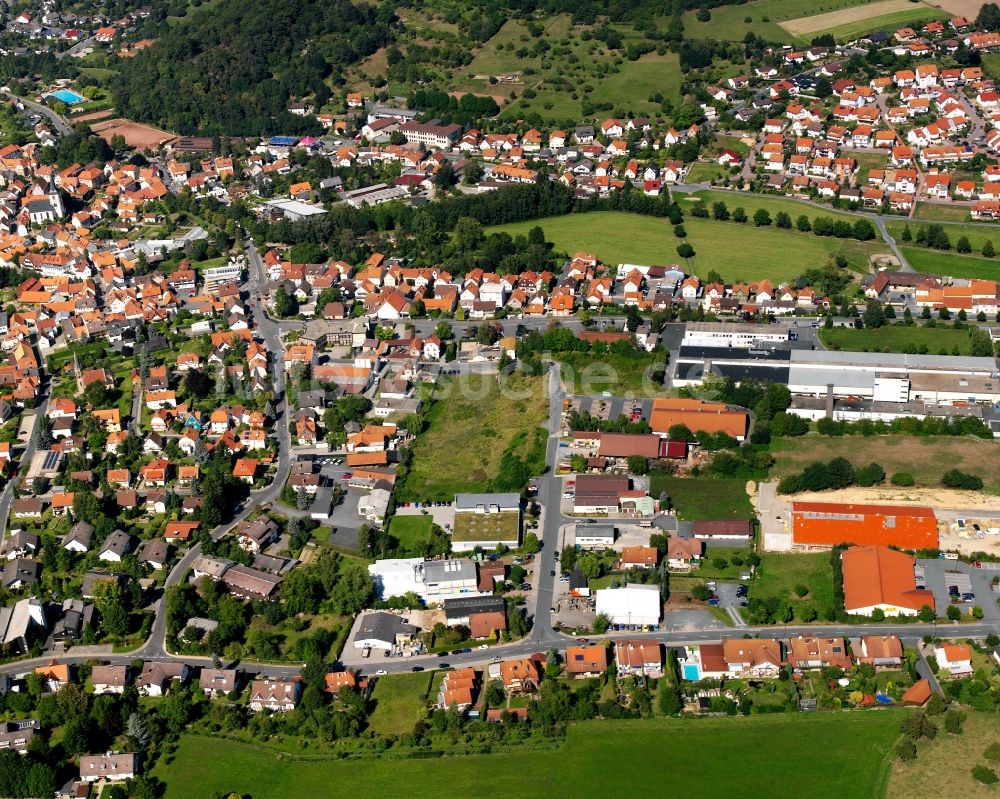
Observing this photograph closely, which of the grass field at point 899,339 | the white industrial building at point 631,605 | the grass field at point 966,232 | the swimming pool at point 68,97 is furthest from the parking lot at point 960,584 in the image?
the swimming pool at point 68,97

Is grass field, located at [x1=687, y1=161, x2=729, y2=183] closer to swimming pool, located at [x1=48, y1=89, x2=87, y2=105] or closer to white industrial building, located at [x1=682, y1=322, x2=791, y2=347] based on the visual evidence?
white industrial building, located at [x1=682, y1=322, x2=791, y2=347]

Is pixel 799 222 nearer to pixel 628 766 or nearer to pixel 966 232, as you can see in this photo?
pixel 966 232

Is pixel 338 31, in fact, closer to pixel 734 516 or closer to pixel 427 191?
pixel 427 191

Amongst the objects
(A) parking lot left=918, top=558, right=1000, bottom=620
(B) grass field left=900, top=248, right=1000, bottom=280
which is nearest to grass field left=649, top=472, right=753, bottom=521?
(A) parking lot left=918, top=558, right=1000, bottom=620

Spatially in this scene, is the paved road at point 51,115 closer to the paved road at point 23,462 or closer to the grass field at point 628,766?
the paved road at point 23,462

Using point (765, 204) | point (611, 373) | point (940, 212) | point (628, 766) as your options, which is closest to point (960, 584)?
point (628, 766)

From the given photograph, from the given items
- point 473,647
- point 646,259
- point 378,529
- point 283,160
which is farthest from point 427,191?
point 473,647
